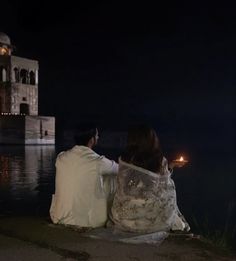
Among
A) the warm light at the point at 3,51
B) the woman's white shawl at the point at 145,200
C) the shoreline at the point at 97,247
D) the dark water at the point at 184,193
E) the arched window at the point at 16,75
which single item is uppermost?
the warm light at the point at 3,51

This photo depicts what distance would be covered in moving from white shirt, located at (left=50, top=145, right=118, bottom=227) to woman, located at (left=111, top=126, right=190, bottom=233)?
0.43 m

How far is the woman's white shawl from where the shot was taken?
15.8 ft

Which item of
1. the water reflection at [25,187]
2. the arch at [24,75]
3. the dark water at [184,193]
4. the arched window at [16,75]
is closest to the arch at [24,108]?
the arch at [24,75]

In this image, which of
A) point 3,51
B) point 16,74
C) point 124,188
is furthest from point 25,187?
point 3,51

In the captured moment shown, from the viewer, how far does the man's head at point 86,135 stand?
5332 millimetres

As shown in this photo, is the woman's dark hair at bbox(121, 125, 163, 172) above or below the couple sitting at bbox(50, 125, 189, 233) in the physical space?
above

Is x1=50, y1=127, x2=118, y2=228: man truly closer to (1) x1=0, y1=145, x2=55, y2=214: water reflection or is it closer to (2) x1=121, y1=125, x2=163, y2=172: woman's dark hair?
(2) x1=121, y1=125, x2=163, y2=172: woman's dark hair

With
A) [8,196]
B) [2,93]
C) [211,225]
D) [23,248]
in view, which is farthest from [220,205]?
[2,93]

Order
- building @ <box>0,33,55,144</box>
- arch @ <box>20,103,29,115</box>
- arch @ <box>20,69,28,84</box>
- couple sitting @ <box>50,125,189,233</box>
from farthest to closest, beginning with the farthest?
1. arch @ <box>20,69,28,84</box>
2. arch @ <box>20,103,29,115</box>
3. building @ <box>0,33,55,144</box>
4. couple sitting @ <box>50,125,189,233</box>

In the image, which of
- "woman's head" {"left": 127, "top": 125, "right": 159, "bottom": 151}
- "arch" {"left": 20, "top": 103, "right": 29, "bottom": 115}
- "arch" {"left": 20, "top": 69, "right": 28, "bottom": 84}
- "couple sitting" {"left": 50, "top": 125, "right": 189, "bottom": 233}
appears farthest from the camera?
"arch" {"left": 20, "top": 69, "right": 28, "bottom": 84}

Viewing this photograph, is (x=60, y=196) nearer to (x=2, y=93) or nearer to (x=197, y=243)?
(x=197, y=243)

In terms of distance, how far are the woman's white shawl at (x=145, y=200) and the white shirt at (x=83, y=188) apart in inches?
15.8

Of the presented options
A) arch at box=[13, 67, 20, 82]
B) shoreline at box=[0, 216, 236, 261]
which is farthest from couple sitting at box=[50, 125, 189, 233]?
arch at box=[13, 67, 20, 82]

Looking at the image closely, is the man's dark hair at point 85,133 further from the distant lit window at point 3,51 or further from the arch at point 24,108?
the distant lit window at point 3,51
